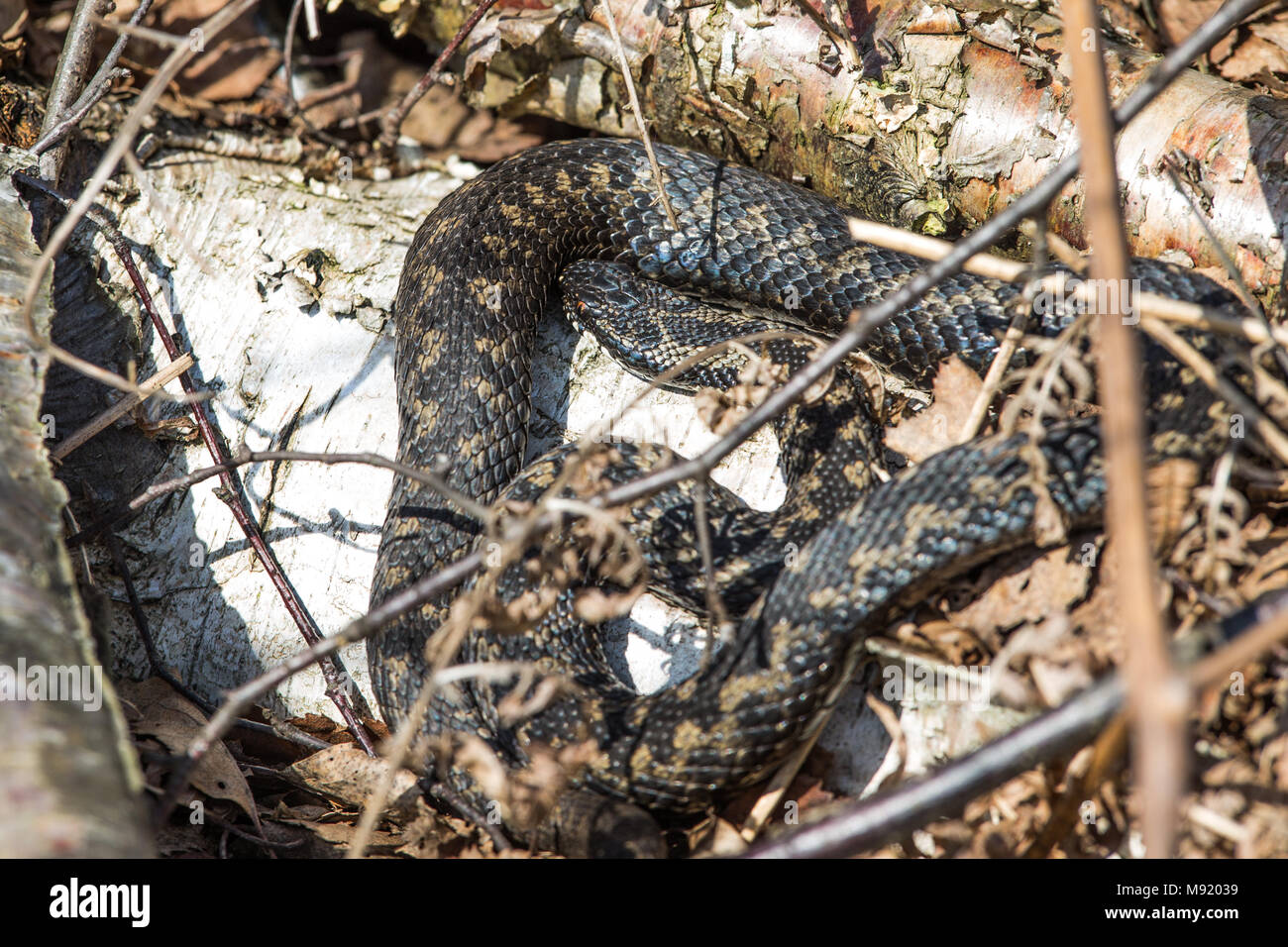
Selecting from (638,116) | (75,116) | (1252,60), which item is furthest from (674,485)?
(1252,60)

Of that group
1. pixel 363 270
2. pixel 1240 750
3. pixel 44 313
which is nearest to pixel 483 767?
pixel 1240 750

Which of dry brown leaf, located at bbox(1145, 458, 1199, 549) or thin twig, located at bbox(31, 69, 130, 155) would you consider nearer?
dry brown leaf, located at bbox(1145, 458, 1199, 549)

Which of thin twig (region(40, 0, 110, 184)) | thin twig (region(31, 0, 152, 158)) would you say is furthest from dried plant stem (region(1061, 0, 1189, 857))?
thin twig (region(40, 0, 110, 184))

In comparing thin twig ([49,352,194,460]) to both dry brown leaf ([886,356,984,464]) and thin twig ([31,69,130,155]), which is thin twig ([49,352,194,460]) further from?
dry brown leaf ([886,356,984,464])

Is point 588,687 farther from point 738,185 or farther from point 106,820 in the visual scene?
point 738,185

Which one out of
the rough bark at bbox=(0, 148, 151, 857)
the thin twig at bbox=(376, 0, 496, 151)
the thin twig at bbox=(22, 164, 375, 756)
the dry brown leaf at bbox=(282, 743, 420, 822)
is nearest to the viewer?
the rough bark at bbox=(0, 148, 151, 857)

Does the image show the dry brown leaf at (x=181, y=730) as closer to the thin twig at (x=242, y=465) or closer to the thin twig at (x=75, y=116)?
the thin twig at (x=242, y=465)
